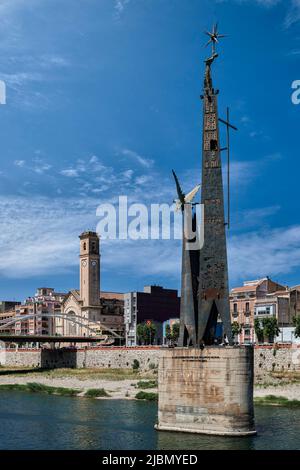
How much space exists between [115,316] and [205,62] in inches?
5460

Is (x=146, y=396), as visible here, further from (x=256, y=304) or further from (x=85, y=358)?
(x=256, y=304)

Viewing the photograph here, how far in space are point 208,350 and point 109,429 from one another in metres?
14.1

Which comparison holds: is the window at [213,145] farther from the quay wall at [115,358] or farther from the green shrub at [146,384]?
the green shrub at [146,384]

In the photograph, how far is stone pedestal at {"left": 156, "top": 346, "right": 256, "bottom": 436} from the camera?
53.1m

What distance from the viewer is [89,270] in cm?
18238

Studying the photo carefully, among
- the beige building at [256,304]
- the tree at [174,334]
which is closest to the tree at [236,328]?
the beige building at [256,304]

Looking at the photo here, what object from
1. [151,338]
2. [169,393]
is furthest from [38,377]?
[169,393]

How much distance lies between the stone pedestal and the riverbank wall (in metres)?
25.6

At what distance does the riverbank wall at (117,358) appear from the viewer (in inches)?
3917

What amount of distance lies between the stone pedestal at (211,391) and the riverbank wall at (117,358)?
2559 cm

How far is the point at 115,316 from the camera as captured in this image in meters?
191

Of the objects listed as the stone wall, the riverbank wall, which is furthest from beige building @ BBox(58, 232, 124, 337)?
the riverbank wall

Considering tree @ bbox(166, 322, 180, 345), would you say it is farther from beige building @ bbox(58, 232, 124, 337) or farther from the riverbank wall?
beige building @ bbox(58, 232, 124, 337)

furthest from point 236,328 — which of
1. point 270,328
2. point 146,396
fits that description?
point 146,396
